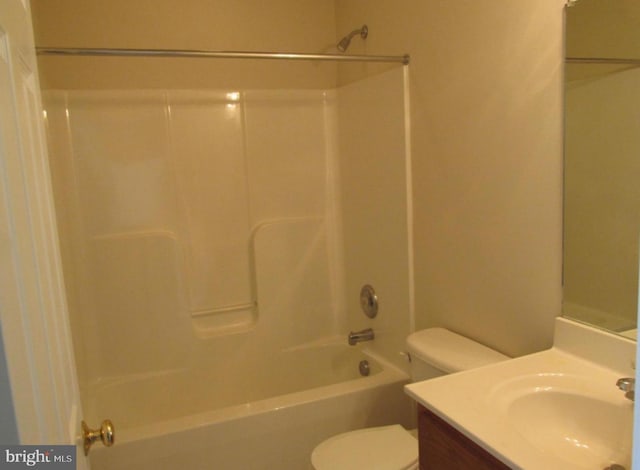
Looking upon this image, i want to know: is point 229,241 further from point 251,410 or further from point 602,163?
point 602,163

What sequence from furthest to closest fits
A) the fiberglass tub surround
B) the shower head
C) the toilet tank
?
the shower head → the fiberglass tub surround → the toilet tank

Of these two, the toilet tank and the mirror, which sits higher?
the mirror

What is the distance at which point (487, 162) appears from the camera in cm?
153

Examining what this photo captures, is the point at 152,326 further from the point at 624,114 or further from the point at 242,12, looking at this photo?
the point at 624,114

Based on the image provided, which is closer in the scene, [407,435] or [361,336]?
[407,435]

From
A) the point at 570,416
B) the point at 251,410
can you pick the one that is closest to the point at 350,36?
the point at 251,410

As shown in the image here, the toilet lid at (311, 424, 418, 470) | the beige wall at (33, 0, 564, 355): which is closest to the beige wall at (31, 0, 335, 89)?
the beige wall at (33, 0, 564, 355)

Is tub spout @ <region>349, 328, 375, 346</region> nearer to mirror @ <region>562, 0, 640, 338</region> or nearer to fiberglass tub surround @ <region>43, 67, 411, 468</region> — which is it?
fiberglass tub surround @ <region>43, 67, 411, 468</region>

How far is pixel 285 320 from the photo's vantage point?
260cm

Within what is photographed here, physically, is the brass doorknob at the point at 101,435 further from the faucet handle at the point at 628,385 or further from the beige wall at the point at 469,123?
the beige wall at the point at 469,123

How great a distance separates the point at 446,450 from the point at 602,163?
0.84 m

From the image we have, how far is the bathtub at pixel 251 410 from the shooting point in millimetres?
1647

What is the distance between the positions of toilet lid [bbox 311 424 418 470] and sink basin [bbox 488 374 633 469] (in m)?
0.60

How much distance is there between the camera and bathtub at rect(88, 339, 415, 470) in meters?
1.65
